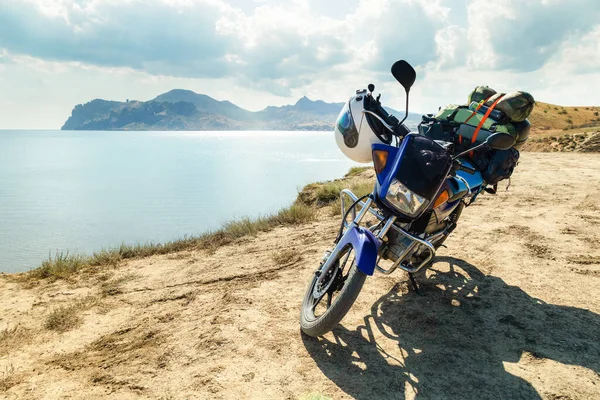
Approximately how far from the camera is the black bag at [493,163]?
3932mm

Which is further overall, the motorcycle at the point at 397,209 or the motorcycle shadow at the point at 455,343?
the motorcycle at the point at 397,209

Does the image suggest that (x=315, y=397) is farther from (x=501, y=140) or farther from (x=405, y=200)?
(x=501, y=140)

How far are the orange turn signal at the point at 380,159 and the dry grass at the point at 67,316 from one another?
12.0 feet

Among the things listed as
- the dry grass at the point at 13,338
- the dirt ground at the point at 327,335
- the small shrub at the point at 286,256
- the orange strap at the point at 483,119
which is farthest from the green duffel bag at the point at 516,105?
the dry grass at the point at 13,338

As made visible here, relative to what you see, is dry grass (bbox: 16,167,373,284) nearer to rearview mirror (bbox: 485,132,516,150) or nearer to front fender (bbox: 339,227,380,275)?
front fender (bbox: 339,227,380,275)

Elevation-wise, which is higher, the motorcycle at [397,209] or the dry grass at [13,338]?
the motorcycle at [397,209]

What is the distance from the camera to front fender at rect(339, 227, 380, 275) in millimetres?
2840

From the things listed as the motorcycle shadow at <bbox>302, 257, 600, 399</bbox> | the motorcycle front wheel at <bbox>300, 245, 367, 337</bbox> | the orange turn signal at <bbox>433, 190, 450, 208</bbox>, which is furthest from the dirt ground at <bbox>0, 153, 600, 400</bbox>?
the orange turn signal at <bbox>433, 190, 450, 208</bbox>

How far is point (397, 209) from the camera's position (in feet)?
9.78

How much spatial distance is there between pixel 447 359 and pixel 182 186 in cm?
3467

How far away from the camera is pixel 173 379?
2969 millimetres

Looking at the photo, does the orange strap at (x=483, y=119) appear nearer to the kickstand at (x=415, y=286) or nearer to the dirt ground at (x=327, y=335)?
the kickstand at (x=415, y=286)

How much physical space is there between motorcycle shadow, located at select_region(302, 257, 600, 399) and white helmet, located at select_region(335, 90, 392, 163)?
1.60 metres

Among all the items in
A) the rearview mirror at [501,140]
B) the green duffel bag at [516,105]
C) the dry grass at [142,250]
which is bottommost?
the dry grass at [142,250]
